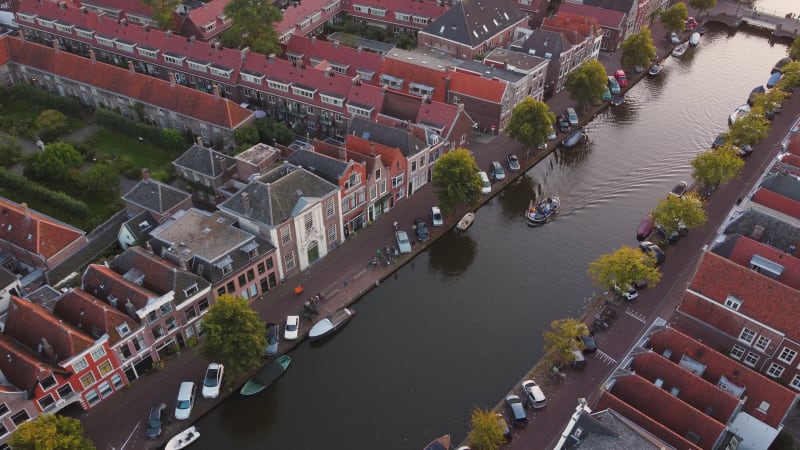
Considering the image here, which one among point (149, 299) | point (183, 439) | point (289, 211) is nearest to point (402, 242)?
point (289, 211)

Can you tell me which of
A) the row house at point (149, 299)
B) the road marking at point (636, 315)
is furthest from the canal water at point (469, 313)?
the row house at point (149, 299)

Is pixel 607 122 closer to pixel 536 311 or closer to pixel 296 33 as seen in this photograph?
pixel 536 311

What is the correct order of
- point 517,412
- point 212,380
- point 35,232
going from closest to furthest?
1. point 517,412
2. point 212,380
3. point 35,232

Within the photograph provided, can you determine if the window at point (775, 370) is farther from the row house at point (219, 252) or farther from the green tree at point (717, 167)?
the row house at point (219, 252)

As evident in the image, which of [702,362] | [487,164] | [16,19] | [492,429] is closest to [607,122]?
[487,164]

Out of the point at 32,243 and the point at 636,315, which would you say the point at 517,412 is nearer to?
the point at 636,315
